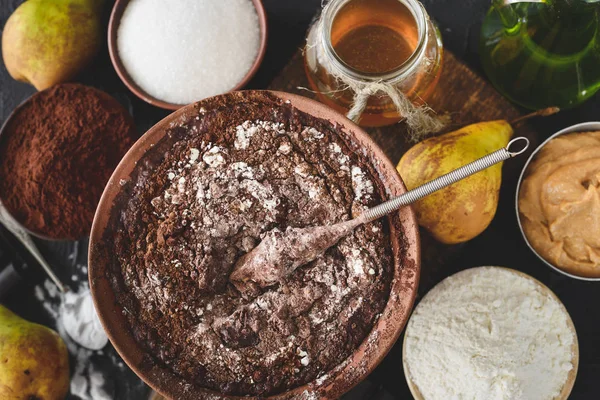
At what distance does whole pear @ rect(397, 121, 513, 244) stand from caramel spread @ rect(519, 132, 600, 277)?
0.40 ft

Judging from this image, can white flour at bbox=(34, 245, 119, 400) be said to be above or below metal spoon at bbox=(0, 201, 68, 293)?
below

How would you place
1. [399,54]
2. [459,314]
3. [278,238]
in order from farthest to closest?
[459,314]
[399,54]
[278,238]

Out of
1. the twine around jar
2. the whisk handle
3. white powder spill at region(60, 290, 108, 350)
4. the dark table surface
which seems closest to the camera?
the whisk handle

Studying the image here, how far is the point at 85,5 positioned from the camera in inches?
62.9

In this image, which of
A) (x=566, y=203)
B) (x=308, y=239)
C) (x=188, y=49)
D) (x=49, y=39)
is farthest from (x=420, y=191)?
(x=49, y=39)

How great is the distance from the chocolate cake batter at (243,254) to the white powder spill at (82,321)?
546mm

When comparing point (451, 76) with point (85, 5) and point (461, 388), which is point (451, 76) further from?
point (85, 5)

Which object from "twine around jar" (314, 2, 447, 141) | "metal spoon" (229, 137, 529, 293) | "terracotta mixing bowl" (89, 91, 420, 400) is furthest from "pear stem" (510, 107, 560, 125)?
"terracotta mixing bowl" (89, 91, 420, 400)

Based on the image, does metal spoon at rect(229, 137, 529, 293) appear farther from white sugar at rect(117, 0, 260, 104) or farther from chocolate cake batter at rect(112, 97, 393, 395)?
white sugar at rect(117, 0, 260, 104)

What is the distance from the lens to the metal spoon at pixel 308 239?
3.70ft

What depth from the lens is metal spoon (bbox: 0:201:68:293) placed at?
1601mm

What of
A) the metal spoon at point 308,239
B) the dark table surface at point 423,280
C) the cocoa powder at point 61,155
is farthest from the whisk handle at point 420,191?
the cocoa powder at point 61,155

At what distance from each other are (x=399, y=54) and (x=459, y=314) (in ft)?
2.03

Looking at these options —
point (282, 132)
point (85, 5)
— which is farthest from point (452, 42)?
point (85, 5)
